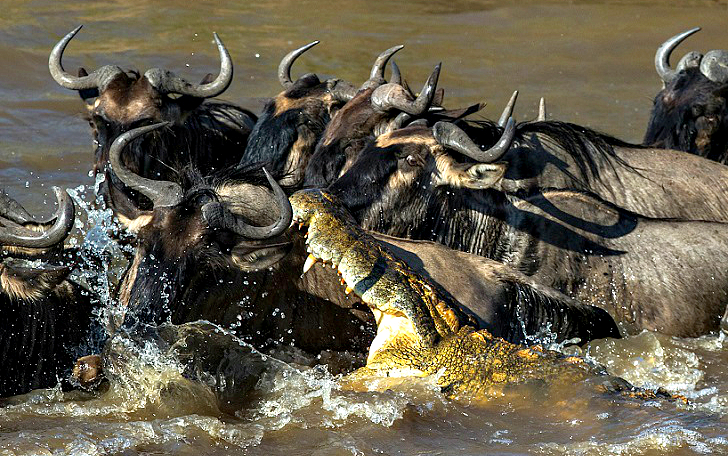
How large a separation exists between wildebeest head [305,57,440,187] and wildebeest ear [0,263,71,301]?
7.96 feet

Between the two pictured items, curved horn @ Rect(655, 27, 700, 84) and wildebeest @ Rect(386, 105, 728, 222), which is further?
curved horn @ Rect(655, 27, 700, 84)

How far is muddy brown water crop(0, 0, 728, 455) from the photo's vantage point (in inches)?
209

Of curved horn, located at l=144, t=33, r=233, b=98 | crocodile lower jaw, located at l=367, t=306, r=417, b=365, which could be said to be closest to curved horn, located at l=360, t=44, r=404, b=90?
curved horn, located at l=144, t=33, r=233, b=98

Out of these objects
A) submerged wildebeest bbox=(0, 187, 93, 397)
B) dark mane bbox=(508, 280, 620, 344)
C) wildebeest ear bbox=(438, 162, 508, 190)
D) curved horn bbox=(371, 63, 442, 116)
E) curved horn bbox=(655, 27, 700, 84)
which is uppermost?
curved horn bbox=(655, 27, 700, 84)

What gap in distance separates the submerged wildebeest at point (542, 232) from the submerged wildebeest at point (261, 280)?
741mm

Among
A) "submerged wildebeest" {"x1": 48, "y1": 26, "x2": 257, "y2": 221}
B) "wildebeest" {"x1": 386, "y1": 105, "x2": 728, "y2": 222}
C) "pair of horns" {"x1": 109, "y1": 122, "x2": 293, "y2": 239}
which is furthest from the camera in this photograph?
"submerged wildebeest" {"x1": 48, "y1": 26, "x2": 257, "y2": 221}

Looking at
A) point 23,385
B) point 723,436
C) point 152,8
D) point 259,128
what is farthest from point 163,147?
point 152,8

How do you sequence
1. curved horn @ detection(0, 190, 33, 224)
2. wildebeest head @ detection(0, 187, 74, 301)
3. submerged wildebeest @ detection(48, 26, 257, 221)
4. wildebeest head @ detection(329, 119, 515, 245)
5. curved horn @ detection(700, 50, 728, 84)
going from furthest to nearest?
1. curved horn @ detection(700, 50, 728, 84)
2. submerged wildebeest @ detection(48, 26, 257, 221)
3. wildebeest head @ detection(329, 119, 515, 245)
4. curved horn @ detection(0, 190, 33, 224)
5. wildebeest head @ detection(0, 187, 74, 301)

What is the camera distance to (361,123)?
8.41 meters

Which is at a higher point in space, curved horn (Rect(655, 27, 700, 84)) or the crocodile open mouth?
curved horn (Rect(655, 27, 700, 84))

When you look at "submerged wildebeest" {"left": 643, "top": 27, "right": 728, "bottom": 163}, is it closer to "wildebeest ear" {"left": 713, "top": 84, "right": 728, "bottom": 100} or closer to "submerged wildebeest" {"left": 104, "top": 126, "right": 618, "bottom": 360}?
"wildebeest ear" {"left": 713, "top": 84, "right": 728, "bottom": 100}

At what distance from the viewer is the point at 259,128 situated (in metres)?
9.38

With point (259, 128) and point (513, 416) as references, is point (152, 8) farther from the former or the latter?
point (513, 416)

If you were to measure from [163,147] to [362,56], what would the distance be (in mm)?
7480
